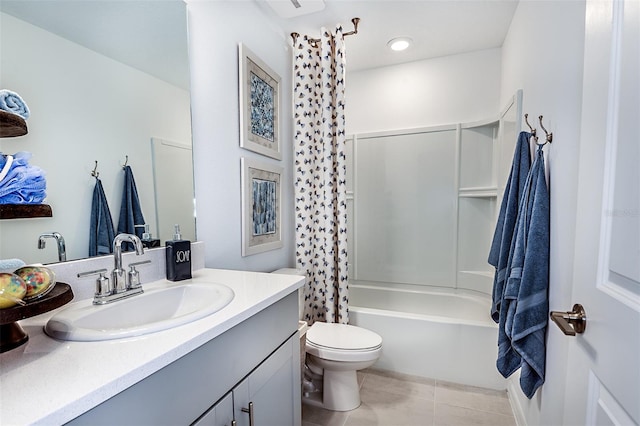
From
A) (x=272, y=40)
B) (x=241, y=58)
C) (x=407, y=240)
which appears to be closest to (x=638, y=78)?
(x=241, y=58)

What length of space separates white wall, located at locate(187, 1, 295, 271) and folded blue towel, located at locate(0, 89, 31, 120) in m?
0.72

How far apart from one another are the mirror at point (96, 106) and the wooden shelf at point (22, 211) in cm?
18

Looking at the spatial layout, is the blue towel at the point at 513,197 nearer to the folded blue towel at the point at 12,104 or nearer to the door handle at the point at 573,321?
the door handle at the point at 573,321

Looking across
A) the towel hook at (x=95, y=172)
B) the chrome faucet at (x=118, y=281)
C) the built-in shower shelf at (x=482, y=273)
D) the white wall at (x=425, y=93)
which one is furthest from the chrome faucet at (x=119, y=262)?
the built-in shower shelf at (x=482, y=273)

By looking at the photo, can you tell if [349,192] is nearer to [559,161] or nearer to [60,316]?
[559,161]

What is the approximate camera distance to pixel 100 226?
976mm

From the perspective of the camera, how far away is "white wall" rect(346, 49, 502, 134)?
8.03ft

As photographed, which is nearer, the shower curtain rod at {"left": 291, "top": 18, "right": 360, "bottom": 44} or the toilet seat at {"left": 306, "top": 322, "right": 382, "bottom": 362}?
the toilet seat at {"left": 306, "top": 322, "right": 382, "bottom": 362}

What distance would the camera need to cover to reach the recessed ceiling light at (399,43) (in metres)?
2.25

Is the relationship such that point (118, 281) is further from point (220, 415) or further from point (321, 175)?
point (321, 175)

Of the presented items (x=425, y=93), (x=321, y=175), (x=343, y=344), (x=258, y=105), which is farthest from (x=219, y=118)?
(x=425, y=93)

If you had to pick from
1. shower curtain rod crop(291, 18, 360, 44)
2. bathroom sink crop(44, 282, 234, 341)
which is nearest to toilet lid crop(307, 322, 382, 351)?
bathroom sink crop(44, 282, 234, 341)

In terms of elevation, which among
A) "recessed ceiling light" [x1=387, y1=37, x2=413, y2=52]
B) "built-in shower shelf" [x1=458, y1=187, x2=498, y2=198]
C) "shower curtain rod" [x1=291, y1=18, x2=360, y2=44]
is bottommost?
"built-in shower shelf" [x1=458, y1=187, x2=498, y2=198]

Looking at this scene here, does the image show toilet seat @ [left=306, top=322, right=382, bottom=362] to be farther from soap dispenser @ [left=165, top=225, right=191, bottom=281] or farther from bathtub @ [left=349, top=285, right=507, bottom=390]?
soap dispenser @ [left=165, top=225, right=191, bottom=281]
